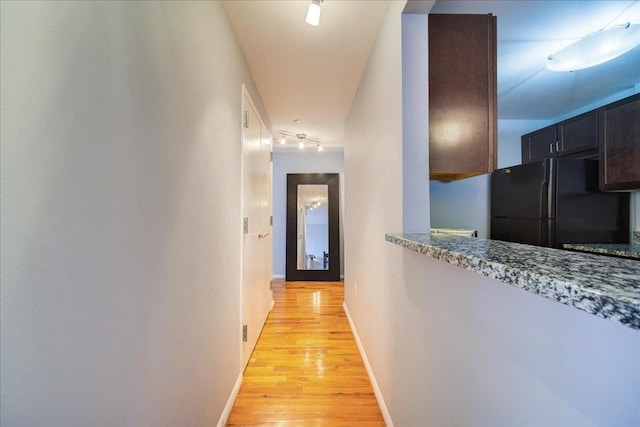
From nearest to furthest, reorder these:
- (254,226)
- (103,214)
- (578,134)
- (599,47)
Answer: (103,214)
(599,47)
(254,226)
(578,134)

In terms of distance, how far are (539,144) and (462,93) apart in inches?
95.2

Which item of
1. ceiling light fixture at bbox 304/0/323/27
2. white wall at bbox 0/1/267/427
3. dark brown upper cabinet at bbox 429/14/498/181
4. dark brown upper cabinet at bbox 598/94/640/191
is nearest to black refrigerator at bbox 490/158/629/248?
dark brown upper cabinet at bbox 598/94/640/191

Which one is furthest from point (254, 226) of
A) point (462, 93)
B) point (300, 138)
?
point (300, 138)

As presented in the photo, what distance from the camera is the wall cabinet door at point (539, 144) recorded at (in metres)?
2.67

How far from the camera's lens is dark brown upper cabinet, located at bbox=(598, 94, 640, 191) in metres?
1.74

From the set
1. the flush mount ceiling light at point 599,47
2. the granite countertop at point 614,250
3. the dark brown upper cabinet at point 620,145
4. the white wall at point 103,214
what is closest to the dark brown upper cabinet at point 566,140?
the dark brown upper cabinet at point 620,145

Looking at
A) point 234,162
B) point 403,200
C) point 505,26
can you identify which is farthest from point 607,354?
point 505,26

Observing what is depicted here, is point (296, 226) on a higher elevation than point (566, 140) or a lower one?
lower

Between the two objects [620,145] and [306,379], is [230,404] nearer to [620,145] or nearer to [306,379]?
[306,379]

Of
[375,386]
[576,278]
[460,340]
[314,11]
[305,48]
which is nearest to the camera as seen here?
[576,278]

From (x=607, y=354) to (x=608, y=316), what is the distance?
227mm

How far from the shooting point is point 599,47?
1491 millimetres

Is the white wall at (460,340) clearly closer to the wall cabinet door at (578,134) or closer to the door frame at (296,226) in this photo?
the wall cabinet door at (578,134)

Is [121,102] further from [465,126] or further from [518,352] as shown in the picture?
[465,126]
